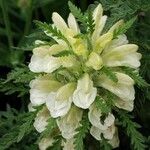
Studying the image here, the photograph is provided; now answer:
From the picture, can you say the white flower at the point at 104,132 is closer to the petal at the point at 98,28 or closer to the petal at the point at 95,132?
the petal at the point at 95,132

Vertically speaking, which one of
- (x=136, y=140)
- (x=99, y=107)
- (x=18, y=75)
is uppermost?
(x=18, y=75)

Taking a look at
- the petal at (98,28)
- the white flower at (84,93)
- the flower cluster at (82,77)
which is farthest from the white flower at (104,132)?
the petal at (98,28)

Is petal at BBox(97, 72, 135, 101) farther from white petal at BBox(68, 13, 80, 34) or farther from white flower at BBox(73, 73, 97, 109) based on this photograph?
white petal at BBox(68, 13, 80, 34)

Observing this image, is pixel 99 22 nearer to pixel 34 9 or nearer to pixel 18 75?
pixel 18 75

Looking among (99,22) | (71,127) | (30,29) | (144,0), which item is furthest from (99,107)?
(30,29)

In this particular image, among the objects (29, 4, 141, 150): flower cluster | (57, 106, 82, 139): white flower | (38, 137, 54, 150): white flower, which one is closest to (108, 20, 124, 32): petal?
(29, 4, 141, 150): flower cluster

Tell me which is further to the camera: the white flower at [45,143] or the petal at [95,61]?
the white flower at [45,143]

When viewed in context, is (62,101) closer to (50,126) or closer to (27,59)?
(50,126)
